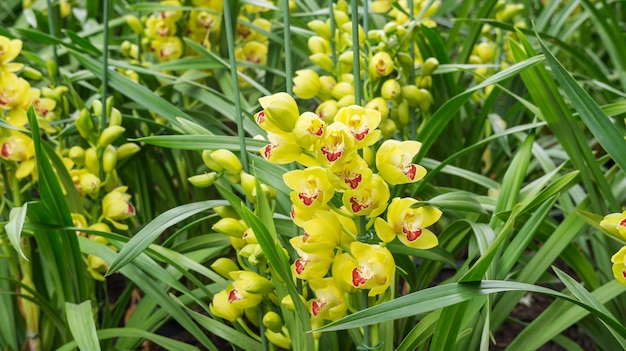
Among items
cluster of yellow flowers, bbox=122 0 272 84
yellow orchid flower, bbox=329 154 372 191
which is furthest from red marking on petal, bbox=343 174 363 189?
cluster of yellow flowers, bbox=122 0 272 84

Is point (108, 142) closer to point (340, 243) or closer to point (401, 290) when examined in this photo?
point (340, 243)

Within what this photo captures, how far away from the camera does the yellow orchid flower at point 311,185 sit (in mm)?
766

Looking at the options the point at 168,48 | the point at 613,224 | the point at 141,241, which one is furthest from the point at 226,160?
the point at 168,48

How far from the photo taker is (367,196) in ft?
2.52

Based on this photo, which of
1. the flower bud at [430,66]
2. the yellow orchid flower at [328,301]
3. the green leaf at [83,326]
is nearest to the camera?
the yellow orchid flower at [328,301]

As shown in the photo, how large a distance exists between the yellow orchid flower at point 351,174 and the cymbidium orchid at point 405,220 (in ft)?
0.22

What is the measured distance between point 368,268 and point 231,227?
21 cm

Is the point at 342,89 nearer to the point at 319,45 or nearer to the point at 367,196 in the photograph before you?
the point at 319,45

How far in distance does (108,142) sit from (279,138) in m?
0.49

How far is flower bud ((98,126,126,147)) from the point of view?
3.77 ft

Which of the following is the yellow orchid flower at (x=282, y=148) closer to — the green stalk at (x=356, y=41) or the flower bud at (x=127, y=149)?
the green stalk at (x=356, y=41)

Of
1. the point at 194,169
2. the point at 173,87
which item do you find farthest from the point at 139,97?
the point at 194,169

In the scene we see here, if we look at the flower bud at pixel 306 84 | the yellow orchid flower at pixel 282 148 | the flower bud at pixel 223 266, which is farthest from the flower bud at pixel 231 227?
the flower bud at pixel 306 84

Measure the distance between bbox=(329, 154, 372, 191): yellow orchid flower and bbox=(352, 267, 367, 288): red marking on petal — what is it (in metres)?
0.09
